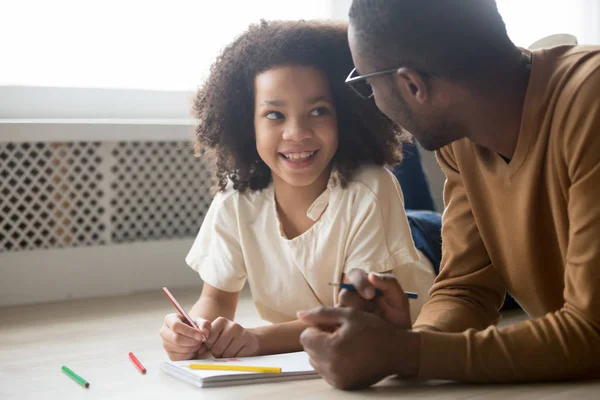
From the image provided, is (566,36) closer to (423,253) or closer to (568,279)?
(423,253)

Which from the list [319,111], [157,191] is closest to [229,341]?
[319,111]

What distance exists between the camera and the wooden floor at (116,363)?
1205 mm

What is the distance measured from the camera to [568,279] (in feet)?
3.86

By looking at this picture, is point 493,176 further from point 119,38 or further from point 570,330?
point 119,38

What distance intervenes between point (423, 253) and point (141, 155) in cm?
111

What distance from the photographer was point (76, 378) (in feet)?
5.10

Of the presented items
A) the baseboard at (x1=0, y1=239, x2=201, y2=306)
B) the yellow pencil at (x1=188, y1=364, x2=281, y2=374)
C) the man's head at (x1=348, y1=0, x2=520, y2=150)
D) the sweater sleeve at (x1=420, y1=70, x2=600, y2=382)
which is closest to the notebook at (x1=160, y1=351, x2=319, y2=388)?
the yellow pencil at (x1=188, y1=364, x2=281, y2=374)

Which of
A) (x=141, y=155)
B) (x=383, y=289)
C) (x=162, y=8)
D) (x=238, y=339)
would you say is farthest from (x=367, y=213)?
(x=162, y=8)

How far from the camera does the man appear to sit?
1.15m

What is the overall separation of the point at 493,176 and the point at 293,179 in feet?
1.79

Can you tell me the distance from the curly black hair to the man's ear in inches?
20.6

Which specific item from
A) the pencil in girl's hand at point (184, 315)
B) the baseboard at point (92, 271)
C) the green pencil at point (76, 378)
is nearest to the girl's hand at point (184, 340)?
the pencil in girl's hand at point (184, 315)

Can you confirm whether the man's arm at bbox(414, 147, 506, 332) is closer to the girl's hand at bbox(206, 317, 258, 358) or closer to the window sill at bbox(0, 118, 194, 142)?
the girl's hand at bbox(206, 317, 258, 358)

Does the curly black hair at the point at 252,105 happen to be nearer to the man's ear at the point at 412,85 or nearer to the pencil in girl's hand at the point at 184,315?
the pencil in girl's hand at the point at 184,315
